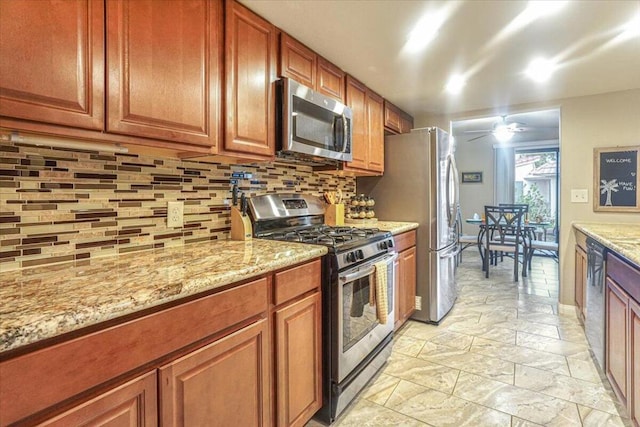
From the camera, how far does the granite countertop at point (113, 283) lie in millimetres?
684

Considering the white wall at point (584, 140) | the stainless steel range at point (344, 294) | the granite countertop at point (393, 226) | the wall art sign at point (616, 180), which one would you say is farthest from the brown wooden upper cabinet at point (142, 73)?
the wall art sign at point (616, 180)

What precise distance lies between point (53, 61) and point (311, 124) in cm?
126

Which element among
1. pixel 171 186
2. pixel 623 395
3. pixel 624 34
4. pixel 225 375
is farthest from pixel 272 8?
pixel 623 395

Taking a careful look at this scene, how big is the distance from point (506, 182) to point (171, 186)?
643 cm

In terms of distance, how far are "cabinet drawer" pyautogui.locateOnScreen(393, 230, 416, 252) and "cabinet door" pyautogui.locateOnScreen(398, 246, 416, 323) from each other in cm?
4

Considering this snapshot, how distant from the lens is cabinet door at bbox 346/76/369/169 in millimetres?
2510

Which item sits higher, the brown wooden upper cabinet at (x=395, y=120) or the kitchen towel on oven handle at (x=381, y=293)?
the brown wooden upper cabinet at (x=395, y=120)

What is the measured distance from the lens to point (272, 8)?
1606mm

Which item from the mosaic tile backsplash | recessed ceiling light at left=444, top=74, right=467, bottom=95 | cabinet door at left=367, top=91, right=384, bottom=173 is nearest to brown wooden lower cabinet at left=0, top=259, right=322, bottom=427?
the mosaic tile backsplash

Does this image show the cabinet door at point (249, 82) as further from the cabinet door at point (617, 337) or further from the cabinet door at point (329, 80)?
the cabinet door at point (617, 337)

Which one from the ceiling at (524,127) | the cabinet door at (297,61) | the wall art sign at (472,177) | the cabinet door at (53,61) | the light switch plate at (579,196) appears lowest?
the light switch plate at (579,196)

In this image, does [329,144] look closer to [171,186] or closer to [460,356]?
[171,186]

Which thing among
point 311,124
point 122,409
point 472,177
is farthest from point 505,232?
point 122,409

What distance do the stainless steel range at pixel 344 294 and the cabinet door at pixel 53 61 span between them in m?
1.03
